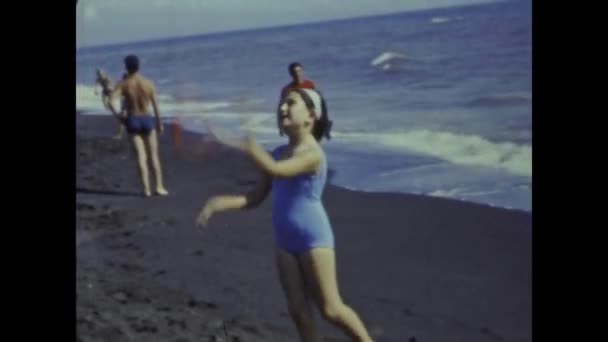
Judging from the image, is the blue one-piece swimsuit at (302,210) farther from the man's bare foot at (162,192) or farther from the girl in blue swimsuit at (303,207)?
the man's bare foot at (162,192)

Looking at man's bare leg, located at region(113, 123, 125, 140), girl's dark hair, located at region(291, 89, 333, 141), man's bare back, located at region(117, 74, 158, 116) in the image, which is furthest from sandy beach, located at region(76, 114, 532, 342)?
girl's dark hair, located at region(291, 89, 333, 141)

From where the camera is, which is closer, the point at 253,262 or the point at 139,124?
the point at 253,262

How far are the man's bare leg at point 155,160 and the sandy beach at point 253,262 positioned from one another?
0.05 m

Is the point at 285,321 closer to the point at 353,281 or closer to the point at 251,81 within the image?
the point at 353,281

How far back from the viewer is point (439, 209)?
417 cm

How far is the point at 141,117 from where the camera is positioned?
175 inches

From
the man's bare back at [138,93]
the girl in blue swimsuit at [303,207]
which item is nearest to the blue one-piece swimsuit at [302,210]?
the girl in blue swimsuit at [303,207]

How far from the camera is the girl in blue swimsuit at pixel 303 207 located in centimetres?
388

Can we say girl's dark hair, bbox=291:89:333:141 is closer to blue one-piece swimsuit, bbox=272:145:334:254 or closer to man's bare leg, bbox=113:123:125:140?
blue one-piece swimsuit, bbox=272:145:334:254

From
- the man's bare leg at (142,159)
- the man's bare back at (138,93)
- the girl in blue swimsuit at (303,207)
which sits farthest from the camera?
the man's bare leg at (142,159)

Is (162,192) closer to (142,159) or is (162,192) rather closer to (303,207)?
(142,159)

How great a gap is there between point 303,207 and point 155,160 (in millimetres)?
852

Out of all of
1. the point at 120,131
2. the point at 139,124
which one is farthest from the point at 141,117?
the point at 120,131
